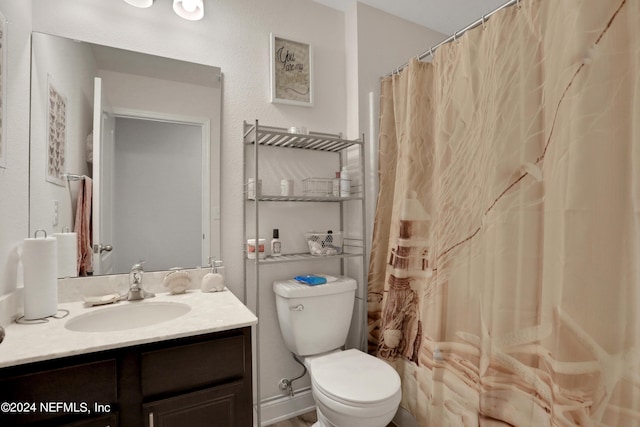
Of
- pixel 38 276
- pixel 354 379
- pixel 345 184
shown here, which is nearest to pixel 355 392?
pixel 354 379

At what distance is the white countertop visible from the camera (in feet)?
2.89

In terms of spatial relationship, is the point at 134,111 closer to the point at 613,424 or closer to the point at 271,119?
the point at 271,119

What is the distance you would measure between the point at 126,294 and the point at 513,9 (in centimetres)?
203

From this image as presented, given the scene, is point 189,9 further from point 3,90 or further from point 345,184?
point 345,184

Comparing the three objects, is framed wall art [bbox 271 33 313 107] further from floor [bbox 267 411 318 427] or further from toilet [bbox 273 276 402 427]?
floor [bbox 267 411 318 427]

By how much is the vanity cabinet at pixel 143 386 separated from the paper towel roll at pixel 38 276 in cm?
35

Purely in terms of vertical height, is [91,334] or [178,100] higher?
[178,100]

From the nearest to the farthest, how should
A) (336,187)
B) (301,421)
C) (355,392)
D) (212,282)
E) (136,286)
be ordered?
(355,392)
(136,286)
(212,282)
(301,421)
(336,187)

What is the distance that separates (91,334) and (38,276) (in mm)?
360

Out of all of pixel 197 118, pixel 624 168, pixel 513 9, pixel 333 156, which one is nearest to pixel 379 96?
pixel 333 156

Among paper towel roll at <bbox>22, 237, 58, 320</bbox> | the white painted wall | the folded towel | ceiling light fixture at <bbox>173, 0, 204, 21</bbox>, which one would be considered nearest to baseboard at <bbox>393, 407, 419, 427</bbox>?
the folded towel

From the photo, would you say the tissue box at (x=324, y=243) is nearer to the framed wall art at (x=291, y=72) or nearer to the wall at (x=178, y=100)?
the wall at (x=178, y=100)

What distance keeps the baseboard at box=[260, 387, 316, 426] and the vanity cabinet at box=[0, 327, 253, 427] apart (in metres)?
0.80

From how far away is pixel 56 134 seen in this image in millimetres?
1361
